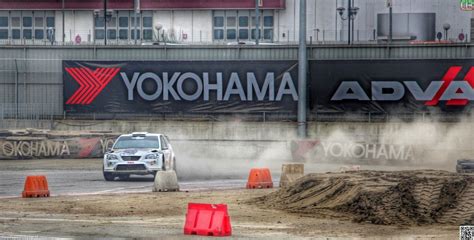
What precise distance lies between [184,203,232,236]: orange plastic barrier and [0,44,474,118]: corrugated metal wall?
3024 centimetres

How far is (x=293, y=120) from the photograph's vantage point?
4578 centimetres

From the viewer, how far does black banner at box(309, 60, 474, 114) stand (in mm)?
44625

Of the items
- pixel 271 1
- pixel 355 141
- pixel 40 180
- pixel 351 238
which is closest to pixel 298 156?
pixel 355 141

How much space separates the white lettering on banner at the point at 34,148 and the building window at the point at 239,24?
28780 mm

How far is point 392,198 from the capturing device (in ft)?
60.6

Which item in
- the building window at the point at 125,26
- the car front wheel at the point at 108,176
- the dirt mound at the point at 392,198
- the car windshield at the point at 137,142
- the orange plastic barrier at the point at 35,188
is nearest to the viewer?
the dirt mound at the point at 392,198

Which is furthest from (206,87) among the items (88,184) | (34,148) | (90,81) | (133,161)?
(88,184)

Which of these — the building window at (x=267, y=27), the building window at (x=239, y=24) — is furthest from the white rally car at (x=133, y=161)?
the building window at (x=267, y=27)

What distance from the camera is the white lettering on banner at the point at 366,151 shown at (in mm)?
39188

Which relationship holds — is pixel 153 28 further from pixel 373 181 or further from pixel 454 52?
pixel 373 181

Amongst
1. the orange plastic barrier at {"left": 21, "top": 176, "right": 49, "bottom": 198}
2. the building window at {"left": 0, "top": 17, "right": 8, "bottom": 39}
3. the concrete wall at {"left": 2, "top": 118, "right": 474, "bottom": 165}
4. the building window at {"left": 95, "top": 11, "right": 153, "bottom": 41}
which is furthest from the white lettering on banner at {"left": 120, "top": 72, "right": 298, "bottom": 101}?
the building window at {"left": 0, "top": 17, "right": 8, "bottom": 39}

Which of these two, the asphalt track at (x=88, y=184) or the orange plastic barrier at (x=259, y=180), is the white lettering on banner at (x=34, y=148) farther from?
the orange plastic barrier at (x=259, y=180)

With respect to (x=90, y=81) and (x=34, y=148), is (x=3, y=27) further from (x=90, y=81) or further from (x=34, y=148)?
(x=34, y=148)

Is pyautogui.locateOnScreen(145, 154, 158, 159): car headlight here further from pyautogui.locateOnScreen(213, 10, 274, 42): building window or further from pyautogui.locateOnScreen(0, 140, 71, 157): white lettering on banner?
pyautogui.locateOnScreen(213, 10, 274, 42): building window
